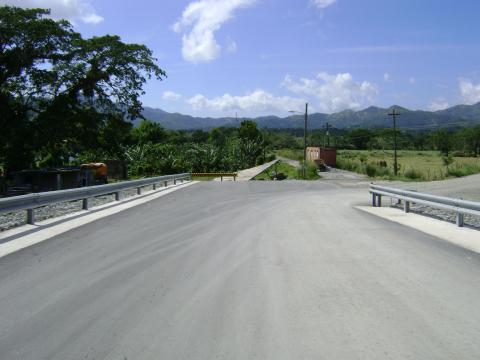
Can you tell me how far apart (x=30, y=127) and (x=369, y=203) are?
77.3 feet

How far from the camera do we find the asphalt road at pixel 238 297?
13.6 ft

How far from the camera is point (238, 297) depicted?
18.0ft

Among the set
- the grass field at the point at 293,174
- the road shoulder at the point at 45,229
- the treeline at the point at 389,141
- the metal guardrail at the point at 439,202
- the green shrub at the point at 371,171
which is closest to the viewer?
the road shoulder at the point at 45,229

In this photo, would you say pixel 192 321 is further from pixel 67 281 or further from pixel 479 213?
pixel 479 213

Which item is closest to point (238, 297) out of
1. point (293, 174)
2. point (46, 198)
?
point (46, 198)

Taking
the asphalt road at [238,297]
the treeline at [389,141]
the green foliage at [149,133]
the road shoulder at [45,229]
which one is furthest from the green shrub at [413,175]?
the treeline at [389,141]

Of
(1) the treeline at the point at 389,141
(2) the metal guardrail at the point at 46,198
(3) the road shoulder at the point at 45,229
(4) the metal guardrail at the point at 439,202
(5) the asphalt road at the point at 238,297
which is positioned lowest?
(5) the asphalt road at the point at 238,297

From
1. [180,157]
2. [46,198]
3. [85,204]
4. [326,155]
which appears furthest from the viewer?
[326,155]

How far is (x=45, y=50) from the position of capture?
107ft

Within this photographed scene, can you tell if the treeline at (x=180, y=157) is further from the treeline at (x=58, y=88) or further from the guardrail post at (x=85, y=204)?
the guardrail post at (x=85, y=204)

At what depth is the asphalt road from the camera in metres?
4.16

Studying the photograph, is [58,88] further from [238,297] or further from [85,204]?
[238,297]

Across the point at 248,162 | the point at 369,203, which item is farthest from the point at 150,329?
the point at 248,162

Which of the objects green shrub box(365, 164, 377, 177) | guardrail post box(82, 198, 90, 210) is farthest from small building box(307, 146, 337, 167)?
guardrail post box(82, 198, 90, 210)
